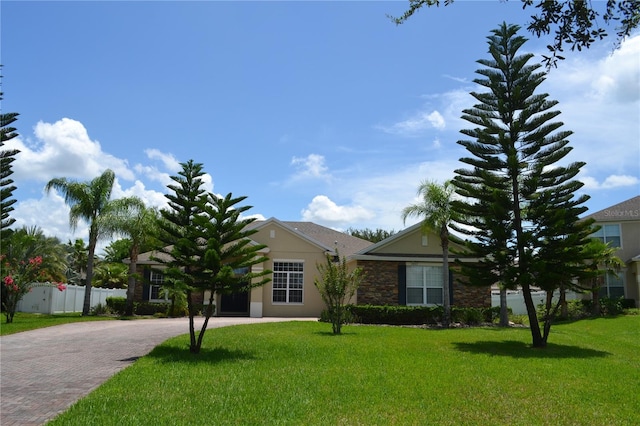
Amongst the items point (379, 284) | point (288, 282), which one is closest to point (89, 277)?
point (288, 282)

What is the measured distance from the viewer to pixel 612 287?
27375mm

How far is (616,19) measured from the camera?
525cm

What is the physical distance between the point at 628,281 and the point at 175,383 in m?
26.6

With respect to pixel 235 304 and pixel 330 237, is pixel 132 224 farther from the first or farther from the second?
pixel 330 237

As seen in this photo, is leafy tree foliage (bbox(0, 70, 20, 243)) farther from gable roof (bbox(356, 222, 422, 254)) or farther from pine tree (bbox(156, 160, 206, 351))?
gable roof (bbox(356, 222, 422, 254))

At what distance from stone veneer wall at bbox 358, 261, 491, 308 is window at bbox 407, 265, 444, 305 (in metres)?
0.67

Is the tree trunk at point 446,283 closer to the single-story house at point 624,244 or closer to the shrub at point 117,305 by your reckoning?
the single-story house at point 624,244

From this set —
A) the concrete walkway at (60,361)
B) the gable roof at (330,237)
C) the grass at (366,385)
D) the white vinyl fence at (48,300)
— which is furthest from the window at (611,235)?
the white vinyl fence at (48,300)

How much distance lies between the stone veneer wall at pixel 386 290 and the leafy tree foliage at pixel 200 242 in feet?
36.2

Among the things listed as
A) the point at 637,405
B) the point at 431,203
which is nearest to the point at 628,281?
the point at 431,203

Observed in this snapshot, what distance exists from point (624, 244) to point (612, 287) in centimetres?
245

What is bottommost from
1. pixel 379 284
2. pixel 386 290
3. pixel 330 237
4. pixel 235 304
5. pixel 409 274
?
pixel 235 304

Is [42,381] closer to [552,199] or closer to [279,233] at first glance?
[552,199]

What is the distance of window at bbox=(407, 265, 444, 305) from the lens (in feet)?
74.6
